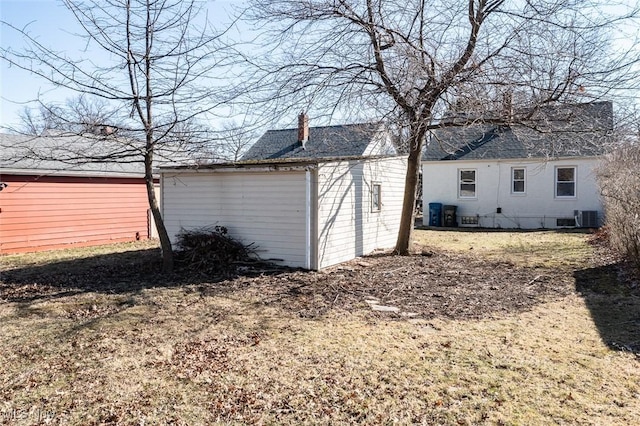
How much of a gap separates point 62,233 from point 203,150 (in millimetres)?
6451

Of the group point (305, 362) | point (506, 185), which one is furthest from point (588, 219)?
point (305, 362)

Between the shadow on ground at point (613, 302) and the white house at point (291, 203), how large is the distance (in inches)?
186

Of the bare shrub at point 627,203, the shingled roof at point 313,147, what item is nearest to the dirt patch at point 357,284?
the bare shrub at point 627,203

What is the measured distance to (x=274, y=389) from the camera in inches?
155

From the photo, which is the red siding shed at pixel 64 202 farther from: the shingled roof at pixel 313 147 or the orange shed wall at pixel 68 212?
the shingled roof at pixel 313 147

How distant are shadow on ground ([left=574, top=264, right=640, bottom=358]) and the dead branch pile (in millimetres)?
6170

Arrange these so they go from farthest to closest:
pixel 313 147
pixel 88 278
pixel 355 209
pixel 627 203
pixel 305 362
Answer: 1. pixel 313 147
2. pixel 355 209
3. pixel 88 278
4. pixel 627 203
5. pixel 305 362

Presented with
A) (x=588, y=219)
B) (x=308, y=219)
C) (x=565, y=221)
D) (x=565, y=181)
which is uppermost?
(x=565, y=181)

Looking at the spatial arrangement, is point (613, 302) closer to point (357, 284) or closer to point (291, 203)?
point (357, 284)

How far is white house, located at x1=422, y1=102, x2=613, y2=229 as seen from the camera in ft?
57.4

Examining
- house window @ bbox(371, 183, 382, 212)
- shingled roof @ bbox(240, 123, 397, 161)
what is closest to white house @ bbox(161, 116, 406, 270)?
house window @ bbox(371, 183, 382, 212)

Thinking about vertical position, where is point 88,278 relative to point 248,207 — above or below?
below

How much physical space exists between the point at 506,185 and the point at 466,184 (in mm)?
1625

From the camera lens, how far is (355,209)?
432 inches
